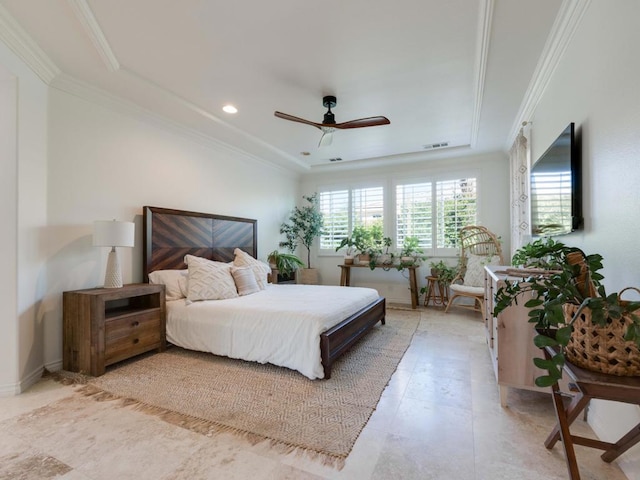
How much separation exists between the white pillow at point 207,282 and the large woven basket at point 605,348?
118 inches

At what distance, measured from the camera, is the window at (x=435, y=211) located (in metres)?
5.30

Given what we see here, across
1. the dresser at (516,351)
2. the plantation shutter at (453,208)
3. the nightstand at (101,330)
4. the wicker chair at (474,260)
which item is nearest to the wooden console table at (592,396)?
the dresser at (516,351)

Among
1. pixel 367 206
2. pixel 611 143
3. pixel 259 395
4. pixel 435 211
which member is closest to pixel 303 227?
pixel 367 206

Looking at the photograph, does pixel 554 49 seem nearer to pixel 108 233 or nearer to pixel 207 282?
pixel 207 282

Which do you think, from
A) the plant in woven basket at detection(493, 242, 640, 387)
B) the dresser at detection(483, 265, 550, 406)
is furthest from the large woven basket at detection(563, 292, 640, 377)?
the dresser at detection(483, 265, 550, 406)

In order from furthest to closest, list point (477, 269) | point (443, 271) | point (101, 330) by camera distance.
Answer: point (443, 271) < point (477, 269) < point (101, 330)

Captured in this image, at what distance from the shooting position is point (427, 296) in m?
5.37

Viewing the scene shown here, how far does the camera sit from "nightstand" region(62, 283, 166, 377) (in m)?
2.55

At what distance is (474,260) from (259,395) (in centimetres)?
395

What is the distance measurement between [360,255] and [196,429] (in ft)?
14.1

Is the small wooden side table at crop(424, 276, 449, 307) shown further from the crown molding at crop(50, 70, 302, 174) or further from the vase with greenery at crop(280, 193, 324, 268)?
the crown molding at crop(50, 70, 302, 174)

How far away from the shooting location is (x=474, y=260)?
189 inches

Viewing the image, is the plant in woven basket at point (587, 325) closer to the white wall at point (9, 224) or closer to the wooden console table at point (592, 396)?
the wooden console table at point (592, 396)

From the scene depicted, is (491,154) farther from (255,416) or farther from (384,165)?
(255,416)
